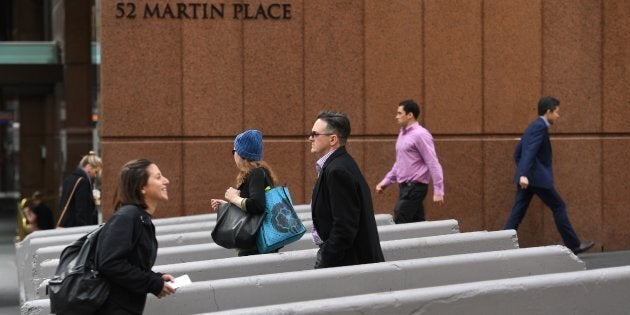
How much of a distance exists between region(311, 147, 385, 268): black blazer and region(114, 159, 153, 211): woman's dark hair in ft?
4.82

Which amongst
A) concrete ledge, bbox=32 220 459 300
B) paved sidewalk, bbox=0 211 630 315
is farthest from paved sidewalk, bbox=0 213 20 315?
concrete ledge, bbox=32 220 459 300

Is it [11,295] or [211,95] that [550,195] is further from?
[11,295]

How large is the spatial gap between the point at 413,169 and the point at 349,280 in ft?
15.2

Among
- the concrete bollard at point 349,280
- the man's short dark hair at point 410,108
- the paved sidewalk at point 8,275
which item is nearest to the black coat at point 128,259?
the concrete bollard at point 349,280

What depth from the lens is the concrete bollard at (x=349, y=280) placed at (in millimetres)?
6738

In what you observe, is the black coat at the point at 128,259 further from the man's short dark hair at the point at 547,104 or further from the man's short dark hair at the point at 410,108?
the man's short dark hair at the point at 547,104

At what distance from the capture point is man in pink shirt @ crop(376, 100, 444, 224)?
11.4 meters

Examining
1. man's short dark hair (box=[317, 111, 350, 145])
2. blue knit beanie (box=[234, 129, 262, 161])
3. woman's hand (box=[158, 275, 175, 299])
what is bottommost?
woman's hand (box=[158, 275, 175, 299])

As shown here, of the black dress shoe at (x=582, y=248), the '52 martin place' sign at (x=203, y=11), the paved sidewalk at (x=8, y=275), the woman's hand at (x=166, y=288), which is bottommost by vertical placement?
the paved sidewalk at (x=8, y=275)

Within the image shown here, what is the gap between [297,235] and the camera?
7.89m

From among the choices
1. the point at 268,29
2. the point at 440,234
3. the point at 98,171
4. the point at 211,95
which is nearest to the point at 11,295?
the point at 98,171

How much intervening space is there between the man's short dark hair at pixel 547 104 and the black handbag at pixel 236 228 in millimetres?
5429

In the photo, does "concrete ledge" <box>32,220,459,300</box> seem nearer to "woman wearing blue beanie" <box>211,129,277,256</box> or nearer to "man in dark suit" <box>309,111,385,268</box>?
"woman wearing blue beanie" <box>211,129,277,256</box>

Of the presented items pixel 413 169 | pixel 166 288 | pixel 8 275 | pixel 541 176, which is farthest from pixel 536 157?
pixel 8 275
